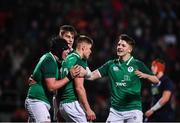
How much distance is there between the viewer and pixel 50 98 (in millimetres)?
8195

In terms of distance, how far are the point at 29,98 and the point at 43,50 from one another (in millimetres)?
6627

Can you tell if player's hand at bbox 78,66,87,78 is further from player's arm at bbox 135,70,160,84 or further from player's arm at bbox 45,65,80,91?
player's arm at bbox 135,70,160,84

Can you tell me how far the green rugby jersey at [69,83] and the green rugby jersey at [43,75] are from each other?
259 mm

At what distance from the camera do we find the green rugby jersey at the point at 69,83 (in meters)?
8.26

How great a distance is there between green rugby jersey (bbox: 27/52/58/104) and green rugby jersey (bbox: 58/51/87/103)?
0.26 meters

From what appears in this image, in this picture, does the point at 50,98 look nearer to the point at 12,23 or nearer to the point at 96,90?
the point at 96,90

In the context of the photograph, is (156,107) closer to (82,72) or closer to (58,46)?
(82,72)

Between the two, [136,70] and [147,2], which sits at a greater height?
[147,2]

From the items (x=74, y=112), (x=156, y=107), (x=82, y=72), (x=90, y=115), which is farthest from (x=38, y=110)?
(x=156, y=107)

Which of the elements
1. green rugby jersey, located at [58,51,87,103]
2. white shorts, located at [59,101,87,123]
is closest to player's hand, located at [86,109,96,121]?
white shorts, located at [59,101,87,123]

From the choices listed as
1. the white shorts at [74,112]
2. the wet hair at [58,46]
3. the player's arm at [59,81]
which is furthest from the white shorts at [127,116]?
the wet hair at [58,46]

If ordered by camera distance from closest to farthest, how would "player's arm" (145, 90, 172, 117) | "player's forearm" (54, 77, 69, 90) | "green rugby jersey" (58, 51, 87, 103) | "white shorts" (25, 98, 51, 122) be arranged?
"player's forearm" (54, 77, 69, 90) < "white shorts" (25, 98, 51, 122) < "green rugby jersey" (58, 51, 87, 103) < "player's arm" (145, 90, 172, 117)

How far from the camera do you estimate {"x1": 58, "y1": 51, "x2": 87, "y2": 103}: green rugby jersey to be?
8.26 meters

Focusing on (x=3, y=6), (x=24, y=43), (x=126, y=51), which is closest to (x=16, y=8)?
(x=3, y=6)
